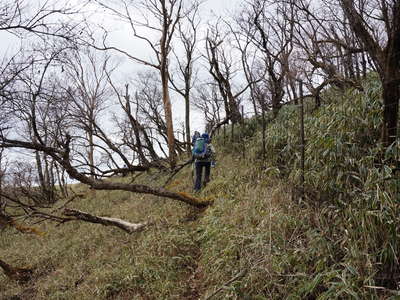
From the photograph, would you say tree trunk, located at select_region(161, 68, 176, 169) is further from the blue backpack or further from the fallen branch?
the fallen branch

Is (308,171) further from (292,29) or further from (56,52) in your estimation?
(292,29)

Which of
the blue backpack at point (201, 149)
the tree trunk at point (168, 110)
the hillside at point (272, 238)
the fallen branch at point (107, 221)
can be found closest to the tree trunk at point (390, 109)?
the hillside at point (272, 238)

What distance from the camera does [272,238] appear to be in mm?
3291

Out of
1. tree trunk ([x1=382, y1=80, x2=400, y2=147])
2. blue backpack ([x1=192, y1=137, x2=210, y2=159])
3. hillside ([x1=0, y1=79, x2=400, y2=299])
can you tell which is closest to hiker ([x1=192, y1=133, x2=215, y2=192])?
blue backpack ([x1=192, y1=137, x2=210, y2=159])

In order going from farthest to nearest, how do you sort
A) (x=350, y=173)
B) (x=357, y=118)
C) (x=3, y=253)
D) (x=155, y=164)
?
(x=155, y=164) → (x=3, y=253) → (x=357, y=118) → (x=350, y=173)

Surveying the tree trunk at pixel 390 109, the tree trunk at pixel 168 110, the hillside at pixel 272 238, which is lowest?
the hillside at pixel 272 238

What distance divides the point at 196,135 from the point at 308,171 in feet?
13.6

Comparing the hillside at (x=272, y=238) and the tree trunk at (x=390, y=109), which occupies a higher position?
the tree trunk at (x=390, y=109)

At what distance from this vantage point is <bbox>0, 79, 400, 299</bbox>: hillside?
247 centimetres

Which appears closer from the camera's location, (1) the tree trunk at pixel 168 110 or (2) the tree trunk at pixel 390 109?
(2) the tree trunk at pixel 390 109

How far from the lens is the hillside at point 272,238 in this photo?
8.11 ft

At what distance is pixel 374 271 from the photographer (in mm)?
2242

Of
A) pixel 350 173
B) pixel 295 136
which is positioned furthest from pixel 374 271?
pixel 295 136

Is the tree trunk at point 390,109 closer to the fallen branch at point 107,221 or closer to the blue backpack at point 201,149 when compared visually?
the blue backpack at point 201,149
